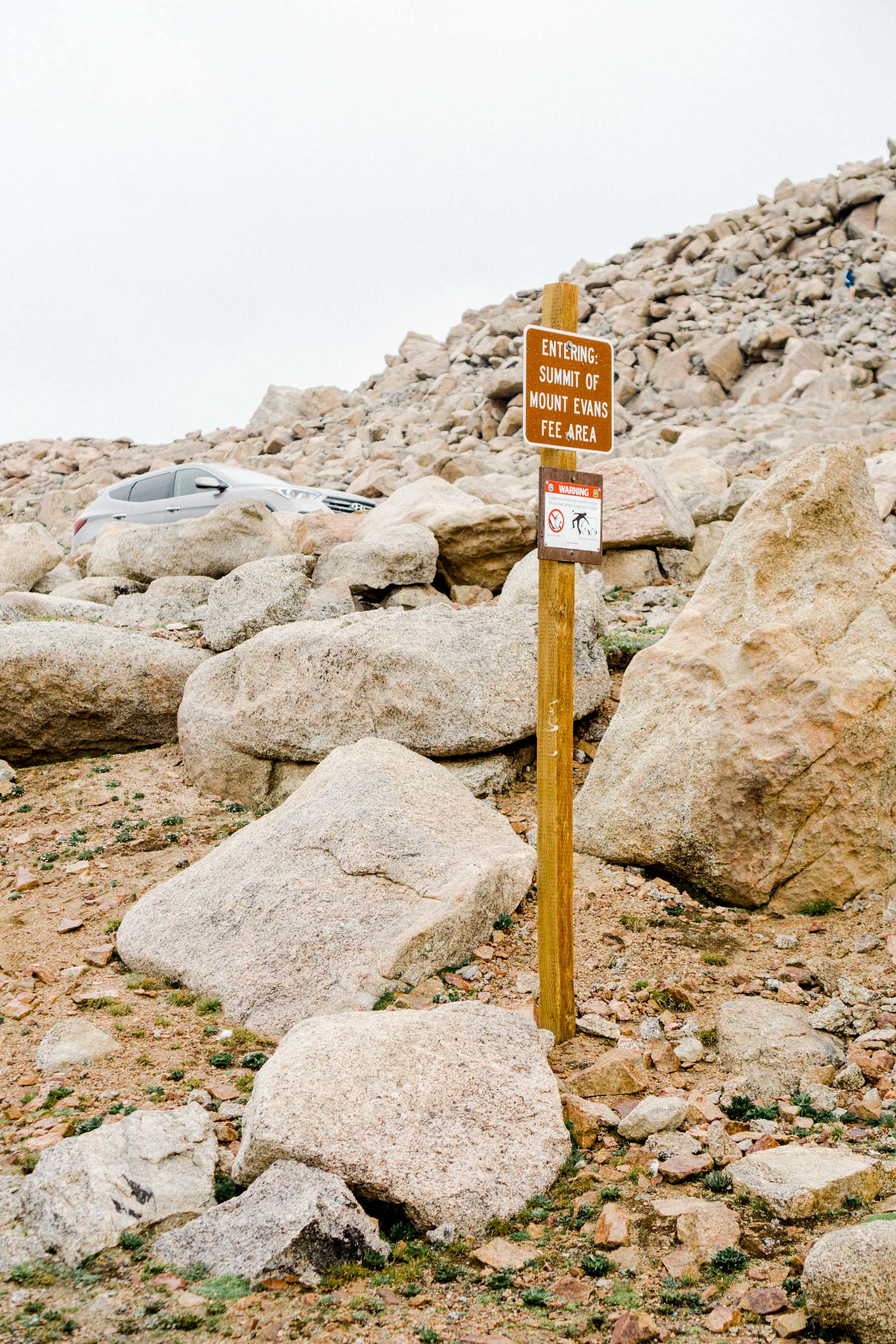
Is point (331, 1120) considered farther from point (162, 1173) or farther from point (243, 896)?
point (243, 896)

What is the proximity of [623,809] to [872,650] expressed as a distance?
6.53ft

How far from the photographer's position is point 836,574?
769 centimetres

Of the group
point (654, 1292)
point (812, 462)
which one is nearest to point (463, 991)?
point (654, 1292)

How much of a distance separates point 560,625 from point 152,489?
47.5 feet

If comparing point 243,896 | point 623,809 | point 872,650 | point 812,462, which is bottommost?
point 243,896

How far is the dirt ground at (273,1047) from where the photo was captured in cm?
360

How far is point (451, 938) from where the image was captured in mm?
6367

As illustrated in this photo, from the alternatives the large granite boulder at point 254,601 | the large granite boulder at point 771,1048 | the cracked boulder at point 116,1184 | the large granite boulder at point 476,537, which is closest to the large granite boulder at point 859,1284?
the large granite boulder at point 771,1048

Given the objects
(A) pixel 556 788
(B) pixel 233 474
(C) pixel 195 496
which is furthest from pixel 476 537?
(A) pixel 556 788

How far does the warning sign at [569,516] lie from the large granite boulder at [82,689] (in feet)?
19.6

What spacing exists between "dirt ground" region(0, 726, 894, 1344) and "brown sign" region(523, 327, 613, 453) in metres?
3.08

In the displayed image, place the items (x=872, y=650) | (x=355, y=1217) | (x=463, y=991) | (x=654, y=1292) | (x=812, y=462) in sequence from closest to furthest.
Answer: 1. (x=654, y=1292)
2. (x=355, y=1217)
3. (x=463, y=991)
4. (x=872, y=650)
5. (x=812, y=462)

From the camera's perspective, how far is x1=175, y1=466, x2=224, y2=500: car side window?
59.0 ft

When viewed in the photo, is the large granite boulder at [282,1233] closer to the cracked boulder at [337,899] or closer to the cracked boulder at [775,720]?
the cracked boulder at [337,899]
